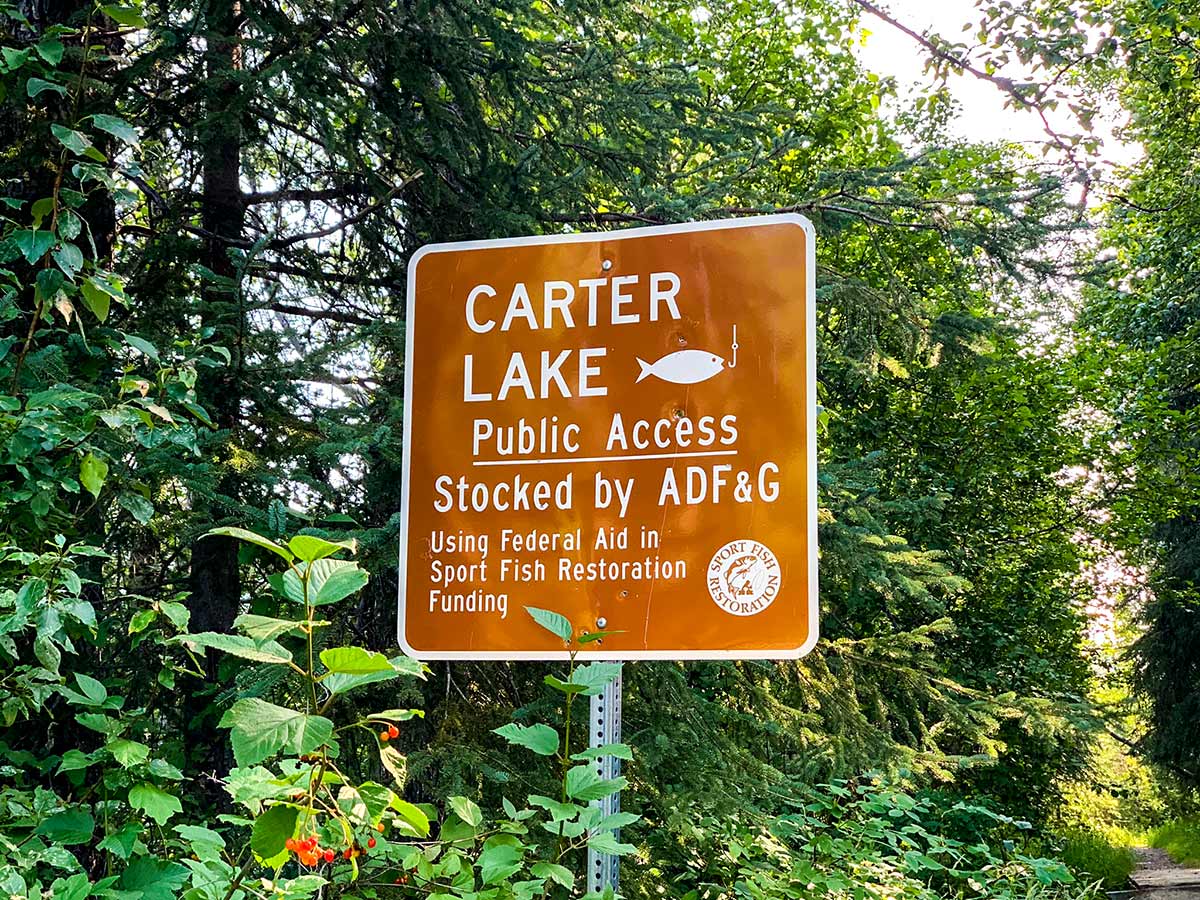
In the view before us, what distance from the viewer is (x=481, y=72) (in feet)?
12.0

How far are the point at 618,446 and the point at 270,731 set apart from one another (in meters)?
0.99

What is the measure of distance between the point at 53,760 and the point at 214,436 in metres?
0.98

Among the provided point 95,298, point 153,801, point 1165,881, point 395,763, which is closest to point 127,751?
point 153,801

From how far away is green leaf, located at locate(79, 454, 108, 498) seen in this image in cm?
225

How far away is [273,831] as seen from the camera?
1334 millimetres

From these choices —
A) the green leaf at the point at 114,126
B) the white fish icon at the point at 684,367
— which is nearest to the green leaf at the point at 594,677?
the white fish icon at the point at 684,367

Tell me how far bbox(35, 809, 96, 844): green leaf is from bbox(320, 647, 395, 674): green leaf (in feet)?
3.42

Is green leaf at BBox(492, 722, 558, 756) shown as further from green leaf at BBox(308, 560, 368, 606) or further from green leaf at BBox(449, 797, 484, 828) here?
green leaf at BBox(308, 560, 368, 606)

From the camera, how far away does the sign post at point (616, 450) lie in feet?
6.48

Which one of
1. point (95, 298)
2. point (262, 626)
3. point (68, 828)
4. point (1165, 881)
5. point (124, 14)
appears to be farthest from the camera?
point (1165, 881)

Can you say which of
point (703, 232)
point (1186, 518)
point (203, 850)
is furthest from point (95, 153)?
point (1186, 518)

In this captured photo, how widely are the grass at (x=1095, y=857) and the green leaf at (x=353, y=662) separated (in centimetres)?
1198

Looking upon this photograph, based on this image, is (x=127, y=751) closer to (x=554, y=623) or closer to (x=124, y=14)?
(x=554, y=623)

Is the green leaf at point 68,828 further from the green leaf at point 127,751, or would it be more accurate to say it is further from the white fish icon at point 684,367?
the white fish icon at point 684,367
